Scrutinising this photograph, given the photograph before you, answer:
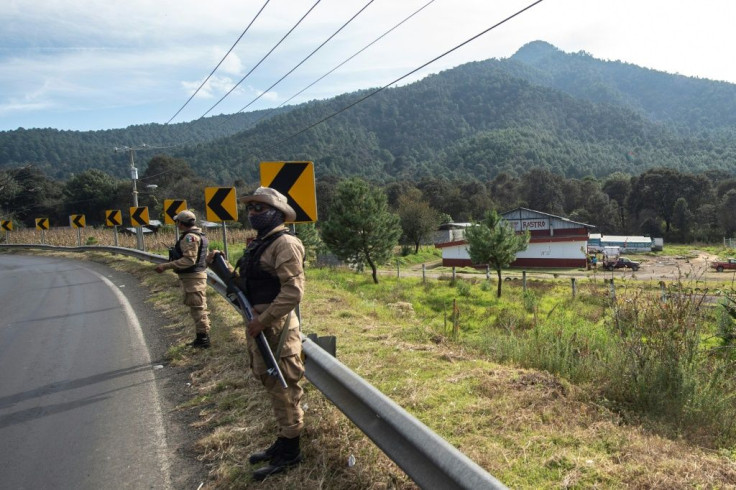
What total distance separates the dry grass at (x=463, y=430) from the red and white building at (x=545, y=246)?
47510mm

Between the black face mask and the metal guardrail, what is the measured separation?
1.18 metres

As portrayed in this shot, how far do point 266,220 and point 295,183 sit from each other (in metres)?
2.01

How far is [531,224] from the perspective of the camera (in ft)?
206

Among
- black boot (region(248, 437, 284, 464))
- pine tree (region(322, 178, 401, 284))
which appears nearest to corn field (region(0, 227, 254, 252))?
pine tree (region(322, 178, 401, 284))

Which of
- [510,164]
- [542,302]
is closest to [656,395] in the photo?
[542,302]

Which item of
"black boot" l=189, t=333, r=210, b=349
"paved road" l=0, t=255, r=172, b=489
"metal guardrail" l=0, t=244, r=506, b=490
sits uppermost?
"metal guardrail" l=0, t=244, r=506, b=490

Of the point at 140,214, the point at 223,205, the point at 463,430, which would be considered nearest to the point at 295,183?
the point at 463,430

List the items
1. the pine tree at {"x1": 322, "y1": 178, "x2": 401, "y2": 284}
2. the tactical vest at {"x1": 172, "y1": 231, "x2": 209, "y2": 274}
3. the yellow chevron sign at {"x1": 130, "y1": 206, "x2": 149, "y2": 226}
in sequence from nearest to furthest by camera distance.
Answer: the tactical vest at {"x1": 172, "y1": 231, "x2": 209, "y2": 274} → the yellow chevron sign at {"x1": 130, "y1": 206, "x2": 149, "y2": 226} → the pine tree at {"x1": 322, "y1": 178, "x2": 401, "y2": 284}

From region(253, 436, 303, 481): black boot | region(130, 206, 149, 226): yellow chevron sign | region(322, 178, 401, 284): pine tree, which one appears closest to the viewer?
region(253, 436, 303, 481): black boot

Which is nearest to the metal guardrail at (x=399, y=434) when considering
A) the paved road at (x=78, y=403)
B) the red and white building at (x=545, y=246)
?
the paved road at (x=78, y=403)

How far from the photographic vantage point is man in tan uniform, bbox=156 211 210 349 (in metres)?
6.93

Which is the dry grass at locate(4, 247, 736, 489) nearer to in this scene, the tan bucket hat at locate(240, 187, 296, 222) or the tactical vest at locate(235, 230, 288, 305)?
the tactical vest at locate(235, 230, 288, 305)

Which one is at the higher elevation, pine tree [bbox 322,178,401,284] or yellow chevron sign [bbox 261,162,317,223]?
yellow chevron sign [bbox 261,162,317,223]

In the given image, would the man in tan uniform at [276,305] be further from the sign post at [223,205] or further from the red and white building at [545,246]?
the red and white building at [545,246]
